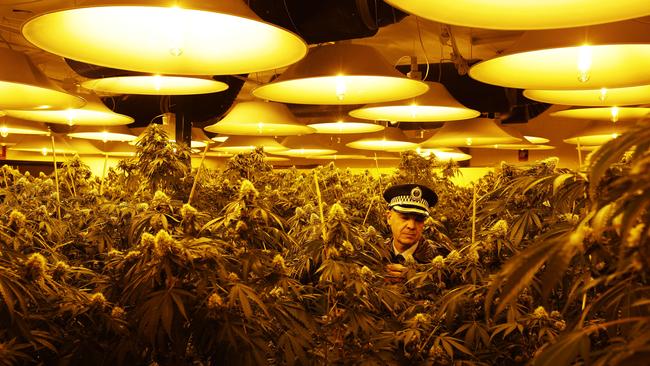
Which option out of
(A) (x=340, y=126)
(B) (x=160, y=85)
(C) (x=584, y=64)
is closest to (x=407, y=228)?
(B) (x=160, y=85)

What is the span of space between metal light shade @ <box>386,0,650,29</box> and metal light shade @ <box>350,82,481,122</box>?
141 cm

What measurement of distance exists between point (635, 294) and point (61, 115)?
3540 mm

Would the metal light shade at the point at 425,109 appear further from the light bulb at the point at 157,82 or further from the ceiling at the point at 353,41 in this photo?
the light bulb at the point at 157,82

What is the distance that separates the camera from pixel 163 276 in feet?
5.91

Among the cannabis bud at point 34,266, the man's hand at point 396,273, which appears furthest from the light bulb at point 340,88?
the cannabis bud at point 34,266

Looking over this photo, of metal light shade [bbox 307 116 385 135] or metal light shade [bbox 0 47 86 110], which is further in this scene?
metal light shade [bbox 307 116 385 135]

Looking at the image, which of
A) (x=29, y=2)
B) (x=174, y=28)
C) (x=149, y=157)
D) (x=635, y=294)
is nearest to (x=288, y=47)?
(x=174, y=28)

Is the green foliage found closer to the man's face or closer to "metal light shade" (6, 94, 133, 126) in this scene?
the man's face

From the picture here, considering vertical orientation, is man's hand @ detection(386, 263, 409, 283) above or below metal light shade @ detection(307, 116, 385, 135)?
below

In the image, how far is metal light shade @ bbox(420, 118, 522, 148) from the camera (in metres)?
4.24

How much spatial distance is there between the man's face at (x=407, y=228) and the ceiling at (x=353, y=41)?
966mm

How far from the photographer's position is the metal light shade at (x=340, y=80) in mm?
2254

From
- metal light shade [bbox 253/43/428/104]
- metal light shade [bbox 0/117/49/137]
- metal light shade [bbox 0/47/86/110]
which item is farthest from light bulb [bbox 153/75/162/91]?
metal light shade [bbox 0/117/49/137]

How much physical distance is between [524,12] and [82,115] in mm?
3054
